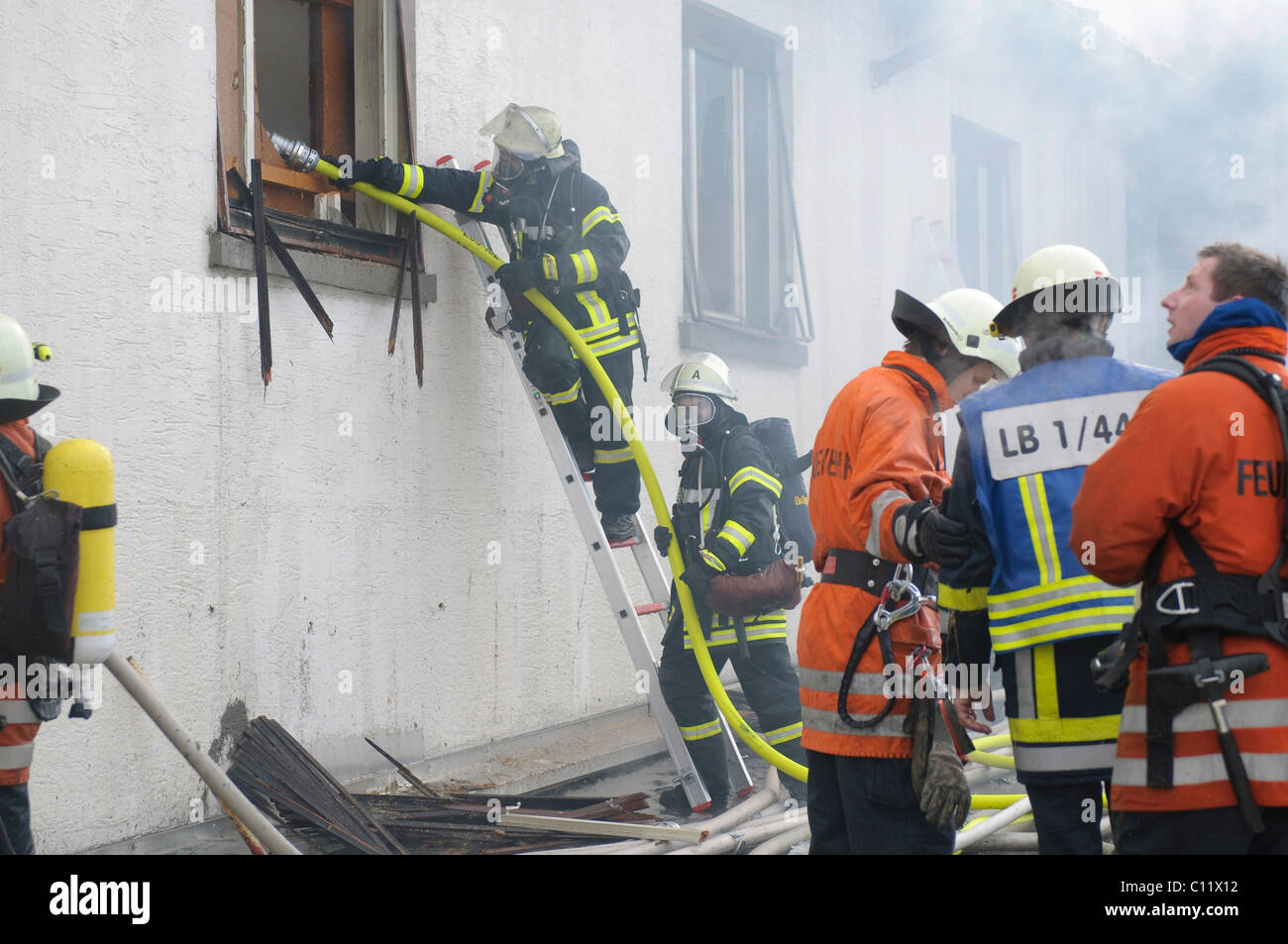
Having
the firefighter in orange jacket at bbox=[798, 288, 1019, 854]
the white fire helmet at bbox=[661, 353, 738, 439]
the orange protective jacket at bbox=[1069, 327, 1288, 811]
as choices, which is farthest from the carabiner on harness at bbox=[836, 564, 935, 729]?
the white fire helmet at bbox=[661, 353, 738, 439]

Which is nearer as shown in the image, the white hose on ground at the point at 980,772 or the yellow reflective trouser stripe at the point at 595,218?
the white hose on ground at the point at 980,772

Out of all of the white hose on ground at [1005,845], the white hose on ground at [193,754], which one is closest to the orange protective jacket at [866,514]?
the white hose on ground at [1005,845]

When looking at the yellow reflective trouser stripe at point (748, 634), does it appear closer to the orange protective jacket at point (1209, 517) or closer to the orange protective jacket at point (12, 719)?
the orange protective jacket at point (12, 719)

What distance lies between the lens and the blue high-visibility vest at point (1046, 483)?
8.58 ft

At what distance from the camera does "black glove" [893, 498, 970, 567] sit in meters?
2.63

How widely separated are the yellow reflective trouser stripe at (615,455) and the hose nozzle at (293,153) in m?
1.79

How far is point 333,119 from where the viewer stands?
5.39 m

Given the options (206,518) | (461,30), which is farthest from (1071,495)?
(461,30)

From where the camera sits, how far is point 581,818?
4.64 meters

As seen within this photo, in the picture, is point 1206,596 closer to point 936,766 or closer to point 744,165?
point 936,766

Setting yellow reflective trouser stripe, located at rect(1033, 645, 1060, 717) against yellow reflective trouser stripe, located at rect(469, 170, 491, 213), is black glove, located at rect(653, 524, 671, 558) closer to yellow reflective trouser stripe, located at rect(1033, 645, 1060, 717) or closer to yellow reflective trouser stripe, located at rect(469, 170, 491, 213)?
yellow reflective trouser stripe, located at rect(469, 170, 491, 213)

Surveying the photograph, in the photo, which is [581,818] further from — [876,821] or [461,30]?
[461,30]

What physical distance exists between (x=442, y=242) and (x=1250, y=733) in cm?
416

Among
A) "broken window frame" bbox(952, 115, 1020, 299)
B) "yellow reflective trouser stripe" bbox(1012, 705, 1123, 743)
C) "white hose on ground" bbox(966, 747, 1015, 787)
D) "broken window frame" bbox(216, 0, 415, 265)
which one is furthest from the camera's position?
"broken window frame" bbox(952, 115, 1020, 299)
